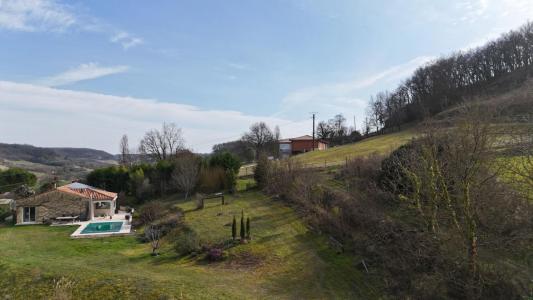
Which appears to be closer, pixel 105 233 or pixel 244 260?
pixel 244 260

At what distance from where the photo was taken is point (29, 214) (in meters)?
27.7

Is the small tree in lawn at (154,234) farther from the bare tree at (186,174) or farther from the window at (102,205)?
the bare tree at (186,174)

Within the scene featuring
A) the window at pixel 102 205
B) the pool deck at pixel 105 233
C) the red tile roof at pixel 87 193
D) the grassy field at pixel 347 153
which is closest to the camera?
the pool deck at pixel 105 233

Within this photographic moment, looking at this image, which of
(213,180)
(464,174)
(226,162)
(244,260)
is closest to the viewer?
(464,174)

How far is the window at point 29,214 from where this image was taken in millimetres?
27609

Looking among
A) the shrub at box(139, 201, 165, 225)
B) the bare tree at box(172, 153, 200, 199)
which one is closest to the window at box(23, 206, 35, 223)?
the shrub at box(139, 201, 165, 225)

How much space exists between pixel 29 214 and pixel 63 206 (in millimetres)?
2527

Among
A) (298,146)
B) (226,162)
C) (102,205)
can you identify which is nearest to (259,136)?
(298,146)

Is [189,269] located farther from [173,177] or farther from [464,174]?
[173,177]

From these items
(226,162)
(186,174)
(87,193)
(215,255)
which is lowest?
(215,255)

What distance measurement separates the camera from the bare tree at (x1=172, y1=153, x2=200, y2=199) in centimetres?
3378

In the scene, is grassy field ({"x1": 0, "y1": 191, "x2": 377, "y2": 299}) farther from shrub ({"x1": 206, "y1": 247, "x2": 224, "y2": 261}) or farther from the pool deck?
the pool deck

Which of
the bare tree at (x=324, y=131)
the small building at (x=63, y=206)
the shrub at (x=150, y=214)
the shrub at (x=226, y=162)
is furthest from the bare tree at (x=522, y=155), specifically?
the bare tree at (x=324, y=131)

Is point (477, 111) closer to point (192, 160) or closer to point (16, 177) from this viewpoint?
point (192, 160)
